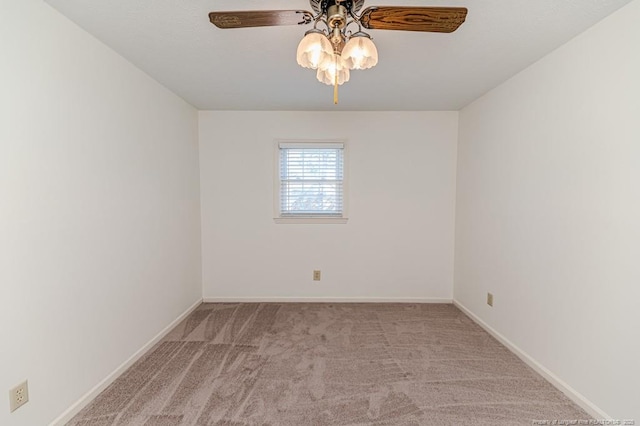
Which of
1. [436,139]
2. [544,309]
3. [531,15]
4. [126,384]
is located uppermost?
[531,15]

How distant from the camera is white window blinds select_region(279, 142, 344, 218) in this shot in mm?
3426

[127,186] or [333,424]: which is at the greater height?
[127,186]

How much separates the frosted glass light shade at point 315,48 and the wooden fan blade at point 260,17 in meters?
0.06

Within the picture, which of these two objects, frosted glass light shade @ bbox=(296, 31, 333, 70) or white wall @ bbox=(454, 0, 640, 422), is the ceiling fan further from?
white wall @ bbox=(454, 0, 640, 422)

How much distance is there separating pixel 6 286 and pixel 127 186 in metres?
0.99

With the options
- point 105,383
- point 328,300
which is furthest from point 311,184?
point 105,383

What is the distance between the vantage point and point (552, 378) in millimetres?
1934

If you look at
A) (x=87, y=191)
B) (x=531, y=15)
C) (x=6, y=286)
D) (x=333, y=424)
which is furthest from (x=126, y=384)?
(x=531, y=15)

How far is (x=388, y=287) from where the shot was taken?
11.4 ft

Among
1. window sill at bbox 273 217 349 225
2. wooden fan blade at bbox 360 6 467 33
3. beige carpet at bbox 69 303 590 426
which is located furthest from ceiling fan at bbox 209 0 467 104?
window sill at bbox 273 217 349 225

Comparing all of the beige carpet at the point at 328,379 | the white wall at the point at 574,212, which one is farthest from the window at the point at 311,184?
the white wall at the point at 574,212

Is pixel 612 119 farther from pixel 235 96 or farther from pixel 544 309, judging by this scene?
pixel 235 96

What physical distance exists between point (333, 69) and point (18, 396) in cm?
222

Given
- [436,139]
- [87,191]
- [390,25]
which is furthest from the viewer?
[436,139]
